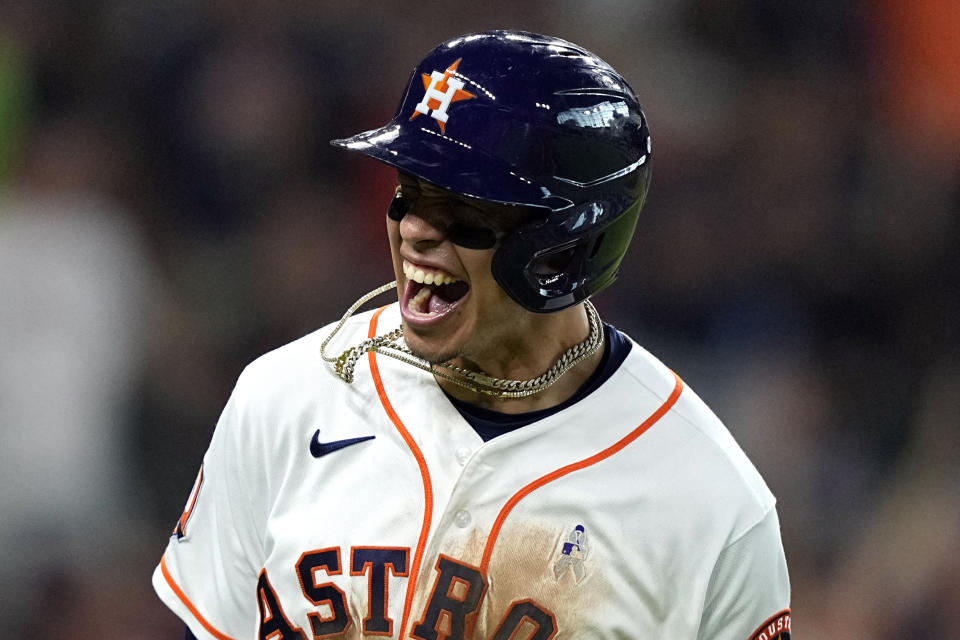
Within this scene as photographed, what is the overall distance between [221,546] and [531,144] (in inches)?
35.7

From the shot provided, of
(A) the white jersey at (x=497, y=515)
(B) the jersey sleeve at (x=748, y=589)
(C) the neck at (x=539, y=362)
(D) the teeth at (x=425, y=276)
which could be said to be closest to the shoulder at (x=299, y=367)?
(A) the white jersey at (x=497, y=515)

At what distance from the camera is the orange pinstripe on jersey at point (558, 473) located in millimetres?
2035

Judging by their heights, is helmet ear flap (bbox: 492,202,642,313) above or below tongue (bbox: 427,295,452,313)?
above

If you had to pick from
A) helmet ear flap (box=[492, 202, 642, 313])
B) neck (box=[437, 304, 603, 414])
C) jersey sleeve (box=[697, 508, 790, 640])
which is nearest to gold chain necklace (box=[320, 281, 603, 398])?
neck (box=[437, 304, 603, 414])

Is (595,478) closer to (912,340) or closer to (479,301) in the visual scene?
(479,301)

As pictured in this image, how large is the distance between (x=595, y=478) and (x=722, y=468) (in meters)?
0.21

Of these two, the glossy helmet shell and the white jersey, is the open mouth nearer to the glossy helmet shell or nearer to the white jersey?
the glossy helmet shell

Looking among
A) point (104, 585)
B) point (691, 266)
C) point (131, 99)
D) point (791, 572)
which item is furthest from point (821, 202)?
point (104, 585)

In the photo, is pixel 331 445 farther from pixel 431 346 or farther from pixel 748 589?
pixel 748 589

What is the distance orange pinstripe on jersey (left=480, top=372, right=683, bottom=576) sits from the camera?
2.04m

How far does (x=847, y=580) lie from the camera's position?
13.6ft

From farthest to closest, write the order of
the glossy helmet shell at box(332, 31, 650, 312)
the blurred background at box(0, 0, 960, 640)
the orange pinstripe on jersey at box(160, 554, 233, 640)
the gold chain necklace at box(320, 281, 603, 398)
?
the blurred background at box(0, 0, 960, 640) → the orange pinstripe on jersey at box(160, 554, 233, 640) → the gold chain necklace at box(320, 281, 603, 398) → the glossy helmet shell at box(332, 31, 650, 312)

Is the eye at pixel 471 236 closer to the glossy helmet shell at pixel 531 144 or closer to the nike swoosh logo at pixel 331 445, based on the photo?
the glossy helmet shell at pixel 531 144

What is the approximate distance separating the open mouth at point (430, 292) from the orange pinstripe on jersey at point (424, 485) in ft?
0.79
